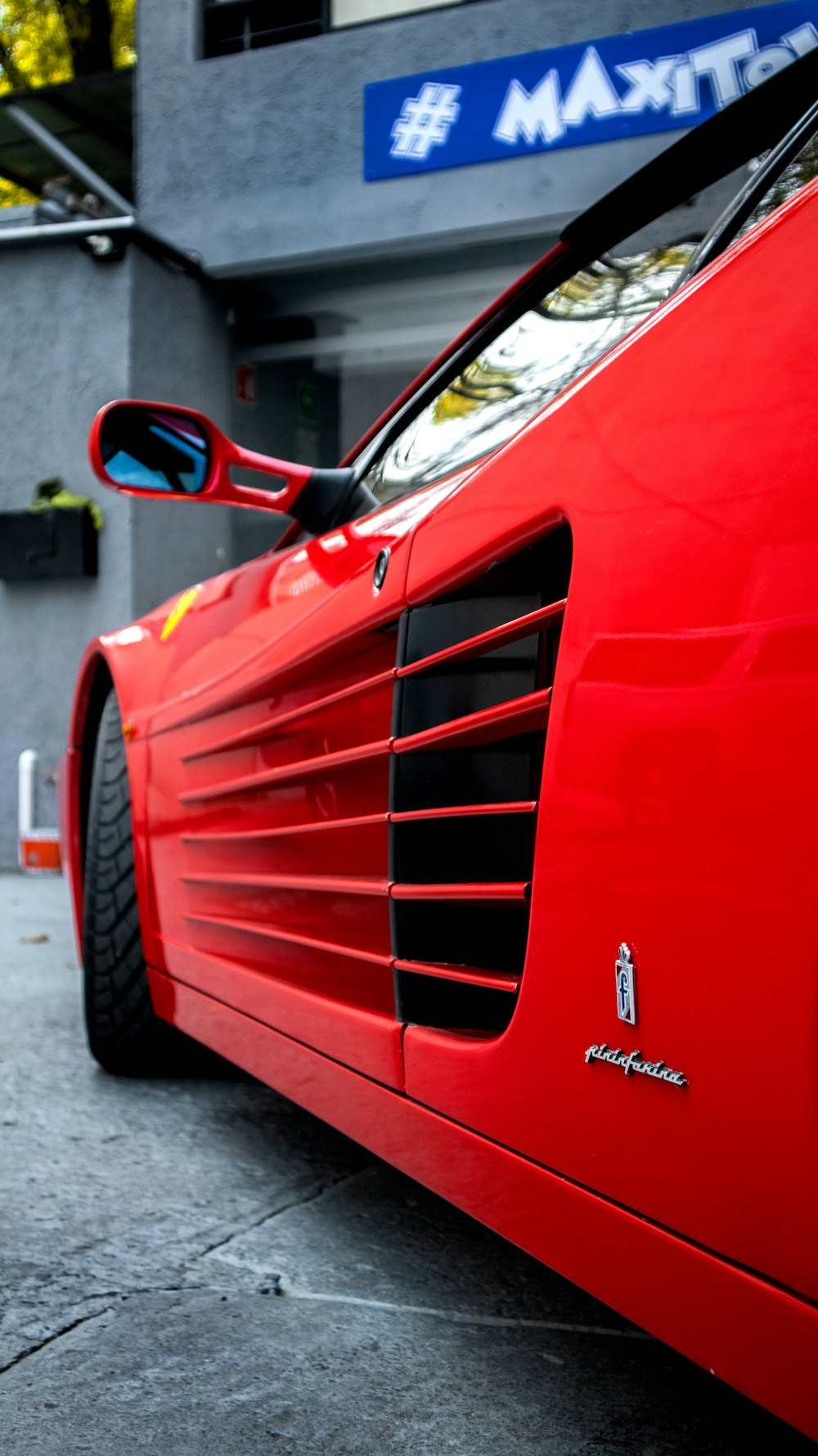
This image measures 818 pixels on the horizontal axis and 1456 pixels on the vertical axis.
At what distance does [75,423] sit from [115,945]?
228 inches

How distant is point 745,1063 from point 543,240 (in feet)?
22.1

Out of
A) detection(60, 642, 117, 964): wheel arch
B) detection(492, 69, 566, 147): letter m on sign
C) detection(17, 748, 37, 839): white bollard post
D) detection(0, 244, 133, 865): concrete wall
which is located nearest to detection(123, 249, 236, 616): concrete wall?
detection(0, 244, 133, 865): concrete wall

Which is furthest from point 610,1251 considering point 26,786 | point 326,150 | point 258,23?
point 258,23

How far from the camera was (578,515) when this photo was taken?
1064 millimetres

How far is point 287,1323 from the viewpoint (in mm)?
1456

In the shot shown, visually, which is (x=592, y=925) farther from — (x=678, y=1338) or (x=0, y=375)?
(x=0, y=375)

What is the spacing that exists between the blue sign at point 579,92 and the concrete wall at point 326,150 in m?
0.08

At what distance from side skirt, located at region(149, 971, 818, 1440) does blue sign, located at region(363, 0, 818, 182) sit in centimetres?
566

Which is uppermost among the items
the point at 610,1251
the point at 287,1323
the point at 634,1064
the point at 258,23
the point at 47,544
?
the point at 258,23

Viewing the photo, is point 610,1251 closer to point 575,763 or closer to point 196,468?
point 575,763

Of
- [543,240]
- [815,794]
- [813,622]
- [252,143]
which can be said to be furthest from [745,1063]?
[252,143]

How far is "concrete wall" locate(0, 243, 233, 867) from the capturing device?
7438 millimetres

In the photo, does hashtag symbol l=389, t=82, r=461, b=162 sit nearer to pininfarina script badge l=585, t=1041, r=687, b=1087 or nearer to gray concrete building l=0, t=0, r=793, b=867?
gray concrete building l=0, t=0, r=793, b=867

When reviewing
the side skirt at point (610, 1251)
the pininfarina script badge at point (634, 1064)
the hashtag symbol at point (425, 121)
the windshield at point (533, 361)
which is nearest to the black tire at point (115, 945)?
the side skirt at point (610, 1251)
